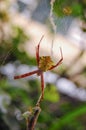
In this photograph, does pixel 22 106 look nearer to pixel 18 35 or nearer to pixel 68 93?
pixel 18 35

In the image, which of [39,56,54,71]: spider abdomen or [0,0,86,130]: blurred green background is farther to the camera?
[0,0,86,130]: blurred green background

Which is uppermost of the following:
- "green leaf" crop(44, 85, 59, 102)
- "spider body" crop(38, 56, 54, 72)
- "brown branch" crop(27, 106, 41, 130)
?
"spider body" crop(38, 56, 54, 72)

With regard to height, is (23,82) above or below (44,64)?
below

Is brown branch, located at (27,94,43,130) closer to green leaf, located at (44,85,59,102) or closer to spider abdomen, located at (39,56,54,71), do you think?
spider abdomen, located at (39,56,54,71)

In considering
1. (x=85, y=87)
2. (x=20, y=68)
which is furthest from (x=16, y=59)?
(x=85, y=87)

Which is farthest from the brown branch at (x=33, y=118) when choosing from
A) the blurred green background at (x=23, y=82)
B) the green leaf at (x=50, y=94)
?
the green leaf at (x=50, y=94)

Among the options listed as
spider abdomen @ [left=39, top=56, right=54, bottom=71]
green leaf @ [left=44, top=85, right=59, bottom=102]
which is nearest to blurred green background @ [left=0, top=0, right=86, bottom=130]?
green leaf @ [left=44, top=85, right=59, bottom=102]

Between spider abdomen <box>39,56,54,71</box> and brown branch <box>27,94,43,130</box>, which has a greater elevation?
spider abdomen <box>39,56,54,71</box>

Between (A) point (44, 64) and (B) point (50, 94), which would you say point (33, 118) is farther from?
(B) point (50, 94)

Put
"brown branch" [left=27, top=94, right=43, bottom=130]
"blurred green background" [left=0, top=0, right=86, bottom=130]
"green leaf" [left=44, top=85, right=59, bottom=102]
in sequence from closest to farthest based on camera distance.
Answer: "brown branch" [left=27, top=94, right=43, bottom=130] < "blurred green background" [left=0, top=0, right=86, bottom=130] < "green leaf" [left=44, top=85, right=59, bottom=102]

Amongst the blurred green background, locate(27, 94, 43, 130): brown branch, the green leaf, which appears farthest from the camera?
the green leaf

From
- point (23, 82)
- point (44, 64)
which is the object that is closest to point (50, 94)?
point (23, 82)

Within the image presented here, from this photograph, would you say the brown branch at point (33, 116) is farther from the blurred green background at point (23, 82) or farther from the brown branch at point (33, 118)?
the blurred green background at point (23, 82)
